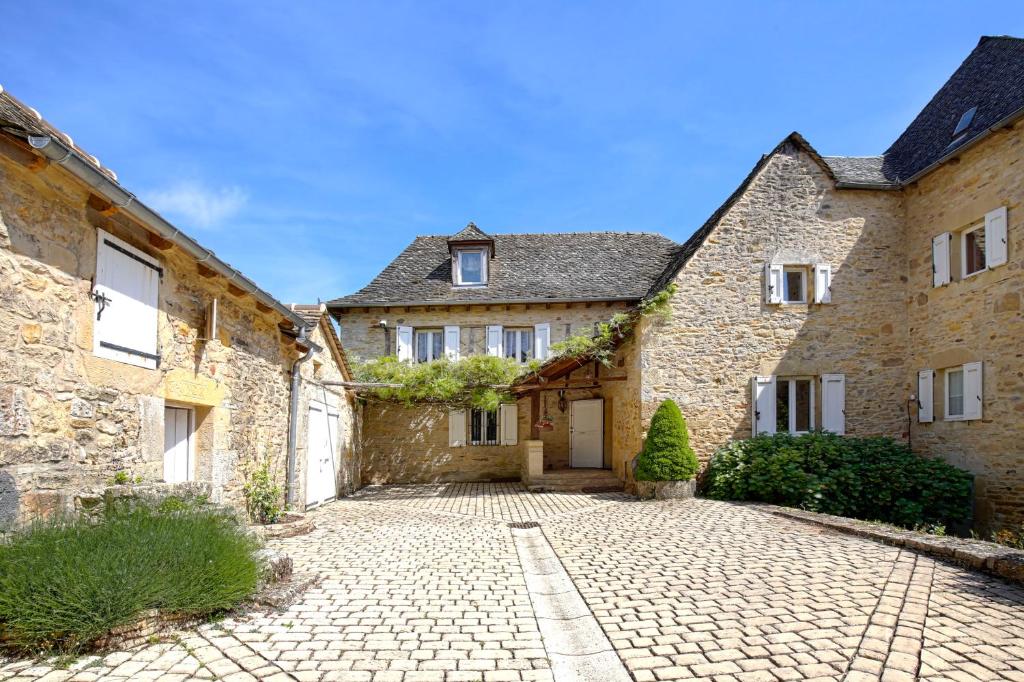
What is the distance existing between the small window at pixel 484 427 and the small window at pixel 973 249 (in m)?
10.2

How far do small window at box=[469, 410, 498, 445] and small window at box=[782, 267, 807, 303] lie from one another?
7.45 metres

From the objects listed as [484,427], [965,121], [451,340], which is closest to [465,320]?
[451,340]

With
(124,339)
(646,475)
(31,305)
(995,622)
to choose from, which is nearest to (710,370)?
(646,475)

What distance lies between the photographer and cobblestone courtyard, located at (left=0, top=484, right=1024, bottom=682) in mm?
3332

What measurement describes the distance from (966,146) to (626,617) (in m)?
9.81

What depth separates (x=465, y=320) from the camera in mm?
15375

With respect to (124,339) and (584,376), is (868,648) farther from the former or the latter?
(584,376)

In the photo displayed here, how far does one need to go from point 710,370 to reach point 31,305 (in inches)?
398

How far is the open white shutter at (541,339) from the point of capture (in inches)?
594

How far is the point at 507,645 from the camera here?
372 centimetres

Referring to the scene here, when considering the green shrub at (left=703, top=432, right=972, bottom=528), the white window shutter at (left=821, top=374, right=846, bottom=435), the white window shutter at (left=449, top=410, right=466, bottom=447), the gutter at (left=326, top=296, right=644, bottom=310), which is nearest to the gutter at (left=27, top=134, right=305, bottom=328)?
the gutter at (left=326, top=296, right=644, bottom=310)

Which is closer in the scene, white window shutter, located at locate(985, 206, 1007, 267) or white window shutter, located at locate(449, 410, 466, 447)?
white window shutter, located at locate(985, 206, 1007, 267)

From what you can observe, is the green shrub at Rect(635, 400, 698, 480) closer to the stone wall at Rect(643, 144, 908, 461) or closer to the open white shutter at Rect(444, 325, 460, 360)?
the stone wall at Rect(643, 144, 908, 461)

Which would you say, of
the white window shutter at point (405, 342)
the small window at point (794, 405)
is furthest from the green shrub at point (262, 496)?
the small window at point (794, 405)
